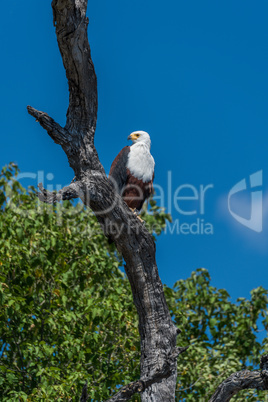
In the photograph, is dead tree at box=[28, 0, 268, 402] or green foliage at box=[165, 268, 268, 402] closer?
dead tree at box=[28, 0, 268, 402]

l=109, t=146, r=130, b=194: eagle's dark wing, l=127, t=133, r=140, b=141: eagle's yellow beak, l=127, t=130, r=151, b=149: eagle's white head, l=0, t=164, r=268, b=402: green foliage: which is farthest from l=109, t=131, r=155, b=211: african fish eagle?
l=0, t=164, r=268, b=402: green foliage

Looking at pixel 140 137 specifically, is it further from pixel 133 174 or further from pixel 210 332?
pixel 210 332

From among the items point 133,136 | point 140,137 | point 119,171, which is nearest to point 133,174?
point 119,171

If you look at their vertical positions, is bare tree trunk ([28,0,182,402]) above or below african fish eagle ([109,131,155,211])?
below

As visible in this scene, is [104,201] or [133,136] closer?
[104,201]

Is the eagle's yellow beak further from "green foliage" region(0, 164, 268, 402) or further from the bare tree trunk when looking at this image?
the bare tree trunk

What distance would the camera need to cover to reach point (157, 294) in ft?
19.1

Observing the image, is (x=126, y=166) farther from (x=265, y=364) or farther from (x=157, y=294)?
(x=265, y=364)

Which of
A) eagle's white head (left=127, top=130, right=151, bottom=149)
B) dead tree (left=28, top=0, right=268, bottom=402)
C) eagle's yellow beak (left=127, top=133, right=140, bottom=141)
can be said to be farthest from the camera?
eagle's yellow beak (left=127, top=133, right=140, bottom=141)

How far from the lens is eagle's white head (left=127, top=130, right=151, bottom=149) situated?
28.6ft

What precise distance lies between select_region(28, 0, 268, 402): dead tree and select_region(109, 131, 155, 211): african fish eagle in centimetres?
225

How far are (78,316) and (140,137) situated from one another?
2.90 meters

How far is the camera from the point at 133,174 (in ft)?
26.2

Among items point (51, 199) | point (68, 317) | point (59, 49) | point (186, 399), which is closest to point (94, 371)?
point (68, 317)
